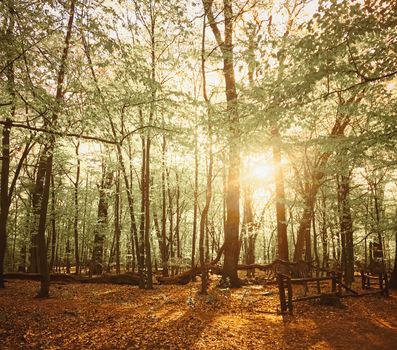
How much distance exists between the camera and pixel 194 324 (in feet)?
27.4

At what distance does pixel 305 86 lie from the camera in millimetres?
6703

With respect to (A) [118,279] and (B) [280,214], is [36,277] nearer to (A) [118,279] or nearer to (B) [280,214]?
(A) [118,279]

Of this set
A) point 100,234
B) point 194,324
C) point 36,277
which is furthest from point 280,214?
point 36,277

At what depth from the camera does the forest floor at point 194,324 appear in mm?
6883

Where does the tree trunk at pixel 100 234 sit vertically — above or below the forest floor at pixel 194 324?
above

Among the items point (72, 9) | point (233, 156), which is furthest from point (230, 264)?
point (72, 9)

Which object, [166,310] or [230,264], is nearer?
[166,310]

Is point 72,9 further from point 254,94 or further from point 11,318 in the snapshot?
point 11,318

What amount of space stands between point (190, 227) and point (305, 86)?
4601 cm

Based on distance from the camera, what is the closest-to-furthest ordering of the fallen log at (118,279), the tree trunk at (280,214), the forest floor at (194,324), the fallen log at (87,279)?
1. the forest floor at (194,324)
2. the tree trunk at (280,214)
3. the fallen log at (118,279)
4. the fallen log at (87,279)

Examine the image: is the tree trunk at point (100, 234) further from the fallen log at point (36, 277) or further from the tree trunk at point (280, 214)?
the tree trunk at point (280, 214)

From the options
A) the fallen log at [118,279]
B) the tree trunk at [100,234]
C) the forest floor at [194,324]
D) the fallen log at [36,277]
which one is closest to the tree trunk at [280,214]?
the forest floor at [194,324]

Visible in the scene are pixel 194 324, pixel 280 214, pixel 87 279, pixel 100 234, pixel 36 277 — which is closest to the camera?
pixel 194 324

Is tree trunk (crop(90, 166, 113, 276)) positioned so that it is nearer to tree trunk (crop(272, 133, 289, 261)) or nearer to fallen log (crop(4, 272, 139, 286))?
fallen log (crop(4, 272, 139, 286))
